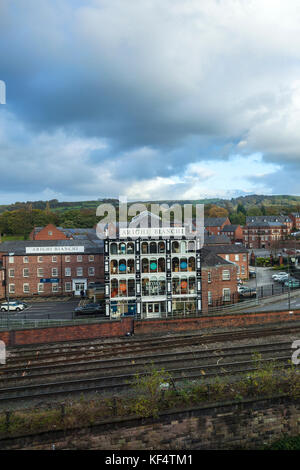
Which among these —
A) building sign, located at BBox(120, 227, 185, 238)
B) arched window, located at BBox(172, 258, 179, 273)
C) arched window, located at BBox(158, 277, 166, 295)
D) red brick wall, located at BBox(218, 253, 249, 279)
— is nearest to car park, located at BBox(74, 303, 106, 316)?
arched window, located at BBox(158, 277, 166, 295)

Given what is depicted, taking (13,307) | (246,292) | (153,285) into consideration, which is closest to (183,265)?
(153,285)

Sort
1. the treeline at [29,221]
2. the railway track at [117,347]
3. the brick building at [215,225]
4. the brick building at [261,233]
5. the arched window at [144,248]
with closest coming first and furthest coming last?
the railway track at [117,347] < the arched window at [144,248] < the treeline at [29,221] < the brick building at [261,233] < the brick building at [215,225]

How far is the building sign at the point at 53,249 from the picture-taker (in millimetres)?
45438

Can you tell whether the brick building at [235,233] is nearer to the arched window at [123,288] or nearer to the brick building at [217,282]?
the brick building at [217,282]

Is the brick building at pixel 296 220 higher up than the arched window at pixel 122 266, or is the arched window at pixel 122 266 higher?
the brick building at pixel 296 220

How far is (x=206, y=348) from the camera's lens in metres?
22.7

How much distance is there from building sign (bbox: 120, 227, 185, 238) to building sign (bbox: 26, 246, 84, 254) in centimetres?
1631

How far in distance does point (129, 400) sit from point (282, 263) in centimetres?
6000

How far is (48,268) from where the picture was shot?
45.9m

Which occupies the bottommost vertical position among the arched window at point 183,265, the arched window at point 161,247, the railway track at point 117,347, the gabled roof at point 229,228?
the railway track at point 117,347

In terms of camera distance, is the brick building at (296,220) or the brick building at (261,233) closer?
the brick building at (261,233)

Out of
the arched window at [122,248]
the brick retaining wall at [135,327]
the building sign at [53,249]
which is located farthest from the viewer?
the building sign at [53,249]

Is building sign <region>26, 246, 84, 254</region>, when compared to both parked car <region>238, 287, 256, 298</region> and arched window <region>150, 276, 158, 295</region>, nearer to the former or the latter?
arched window <region>150, 276, 158, 295</region>

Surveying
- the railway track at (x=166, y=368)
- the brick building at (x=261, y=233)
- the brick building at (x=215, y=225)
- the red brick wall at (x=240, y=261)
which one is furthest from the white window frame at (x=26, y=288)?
the brick building at (x=261, y=233)
